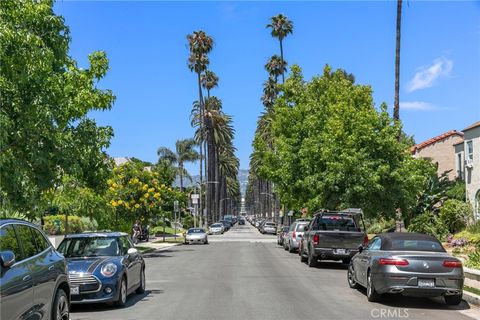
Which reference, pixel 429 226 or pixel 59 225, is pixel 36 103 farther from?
pixel 59 225

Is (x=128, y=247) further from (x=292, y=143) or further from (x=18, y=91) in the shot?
(x=292, y=143)

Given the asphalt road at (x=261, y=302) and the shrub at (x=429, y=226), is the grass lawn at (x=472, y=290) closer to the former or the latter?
the asphalt road at (x=261, y=302)

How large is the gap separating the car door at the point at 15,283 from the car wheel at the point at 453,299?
28.5 ft

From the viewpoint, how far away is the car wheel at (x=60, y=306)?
7853mm

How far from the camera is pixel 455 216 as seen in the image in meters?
31.4

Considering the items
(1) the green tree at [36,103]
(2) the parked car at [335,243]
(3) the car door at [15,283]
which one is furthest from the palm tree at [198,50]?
(3) the car door at [15,283]

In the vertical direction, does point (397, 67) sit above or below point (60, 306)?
above

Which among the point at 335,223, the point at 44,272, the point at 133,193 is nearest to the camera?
the point at 44,272

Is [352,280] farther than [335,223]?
No

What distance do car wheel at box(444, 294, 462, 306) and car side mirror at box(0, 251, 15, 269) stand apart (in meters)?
9.11

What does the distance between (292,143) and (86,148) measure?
2136 cm

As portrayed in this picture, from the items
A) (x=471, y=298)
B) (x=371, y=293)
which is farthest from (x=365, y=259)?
(x=471, y=298)

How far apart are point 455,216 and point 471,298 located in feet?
64.9

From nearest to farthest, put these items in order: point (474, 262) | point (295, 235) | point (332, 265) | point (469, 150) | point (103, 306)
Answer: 1. point (103, 306)
2. point (474, 262)
3. point (332, 265)
4. point (295, 235)
5. point (469, 150)
